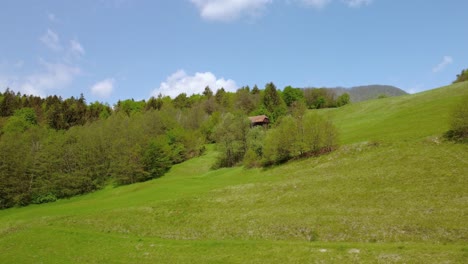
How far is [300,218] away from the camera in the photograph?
30797 mm

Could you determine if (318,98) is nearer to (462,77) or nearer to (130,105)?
(462,77)

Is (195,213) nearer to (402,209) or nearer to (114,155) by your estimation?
(402,209)

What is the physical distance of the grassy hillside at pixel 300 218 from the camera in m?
23.2

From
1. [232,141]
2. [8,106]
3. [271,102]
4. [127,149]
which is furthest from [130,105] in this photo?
[232,141]

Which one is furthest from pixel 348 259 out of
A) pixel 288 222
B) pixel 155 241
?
pixel 155 241

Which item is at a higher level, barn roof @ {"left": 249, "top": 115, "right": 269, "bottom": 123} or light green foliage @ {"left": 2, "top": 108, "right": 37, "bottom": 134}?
light green foliage @ {"left": 2, "top": 108, "right": 37, "bottom": 134}

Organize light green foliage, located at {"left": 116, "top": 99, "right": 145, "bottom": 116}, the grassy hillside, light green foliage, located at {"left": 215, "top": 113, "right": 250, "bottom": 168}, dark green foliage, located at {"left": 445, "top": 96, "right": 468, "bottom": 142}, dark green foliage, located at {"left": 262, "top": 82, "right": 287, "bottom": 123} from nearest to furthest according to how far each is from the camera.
→ the grassy hillside < dark green foliage, located at {"left": 445, "top": 96, "right": 468, "bottom": 142} < light green foliage, located at {"left": 215, "top": 113, "right": 250, "bottom": 168} < dark green foliage, located at {"left": 262, "top": 82, "right": 287, "bottom": 123} < light green foliage, located at {"left": 116, "top": 99, "right": 145, "bottom": 116}

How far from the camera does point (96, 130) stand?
107m

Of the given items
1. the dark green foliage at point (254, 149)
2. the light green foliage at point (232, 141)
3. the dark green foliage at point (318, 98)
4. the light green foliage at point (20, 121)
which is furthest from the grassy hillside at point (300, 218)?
the dark green foliage at point (318, 98)

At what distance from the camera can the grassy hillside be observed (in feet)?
76.2

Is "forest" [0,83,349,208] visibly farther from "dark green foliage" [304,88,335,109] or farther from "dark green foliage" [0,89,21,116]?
"dark green foliage" [304,88,335,109]

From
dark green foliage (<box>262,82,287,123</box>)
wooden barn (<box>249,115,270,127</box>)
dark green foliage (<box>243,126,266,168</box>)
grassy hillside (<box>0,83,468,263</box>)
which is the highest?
dark green foliage (<box>262,82,287,123</box>)

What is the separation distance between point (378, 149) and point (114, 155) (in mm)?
73495

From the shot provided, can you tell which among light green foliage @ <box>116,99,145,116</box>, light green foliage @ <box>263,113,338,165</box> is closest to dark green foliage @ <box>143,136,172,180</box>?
light green foliage @ <box>263,113,338,165</box>
